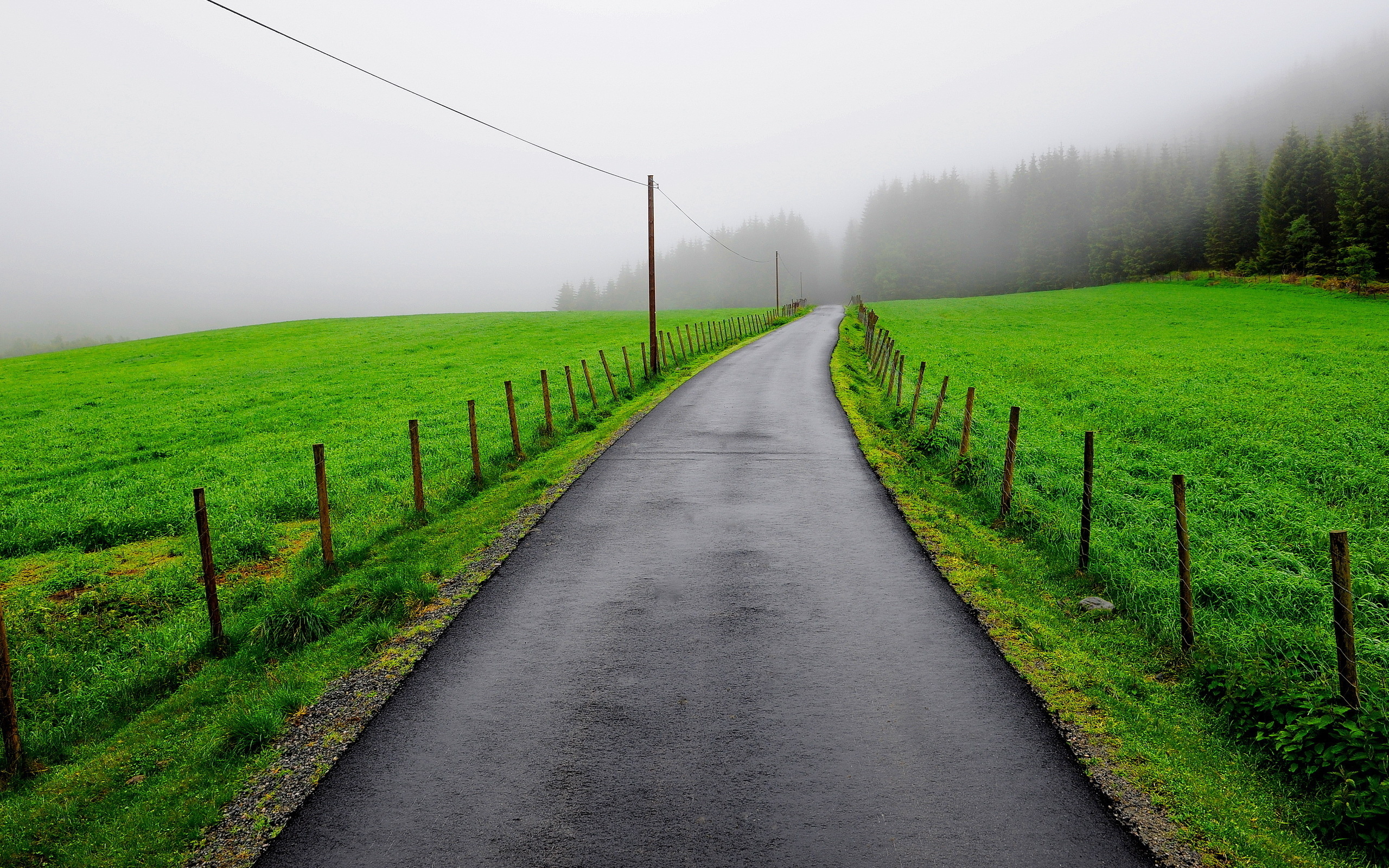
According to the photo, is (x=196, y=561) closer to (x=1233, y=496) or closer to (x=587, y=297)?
(x=1233, y=496)

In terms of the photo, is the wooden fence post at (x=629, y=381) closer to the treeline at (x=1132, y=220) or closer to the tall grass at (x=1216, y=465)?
the tall grass at (x=1216, y=465)

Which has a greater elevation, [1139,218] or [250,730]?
[1139,218]

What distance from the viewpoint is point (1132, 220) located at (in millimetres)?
93500

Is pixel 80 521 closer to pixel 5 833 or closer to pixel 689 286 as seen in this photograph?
pixel 5 833

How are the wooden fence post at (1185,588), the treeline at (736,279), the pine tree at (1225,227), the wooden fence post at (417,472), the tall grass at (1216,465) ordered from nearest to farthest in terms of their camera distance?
1. the wooden fence post at (1185,588)
2. the tall grass at (1216,465)
3. the wooden fence post at (417,472)
4. the pine tree at (1225,227)
5. the treeline at (736,279)

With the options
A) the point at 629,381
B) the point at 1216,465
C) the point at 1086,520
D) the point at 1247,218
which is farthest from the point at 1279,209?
the point at 1086,520

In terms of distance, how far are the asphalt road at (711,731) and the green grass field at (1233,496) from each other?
163cm

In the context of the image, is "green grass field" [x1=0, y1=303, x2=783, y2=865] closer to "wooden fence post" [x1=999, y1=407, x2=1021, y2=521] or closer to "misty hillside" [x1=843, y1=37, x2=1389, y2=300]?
"wooden fence post" [x1=999, y1=407, x2=1021, y2=521]

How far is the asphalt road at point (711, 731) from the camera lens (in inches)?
156

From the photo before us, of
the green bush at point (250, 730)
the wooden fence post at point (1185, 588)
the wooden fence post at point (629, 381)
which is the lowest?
the green bush at point (250, 730)

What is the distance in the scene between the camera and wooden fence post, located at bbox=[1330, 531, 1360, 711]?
4.76 metres

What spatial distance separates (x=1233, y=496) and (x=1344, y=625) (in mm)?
8577

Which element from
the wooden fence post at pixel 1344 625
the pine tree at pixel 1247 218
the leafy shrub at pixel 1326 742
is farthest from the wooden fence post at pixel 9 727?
the pine tree at pixel 1247 218

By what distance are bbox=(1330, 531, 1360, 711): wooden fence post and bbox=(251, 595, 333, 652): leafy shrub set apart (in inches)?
323
